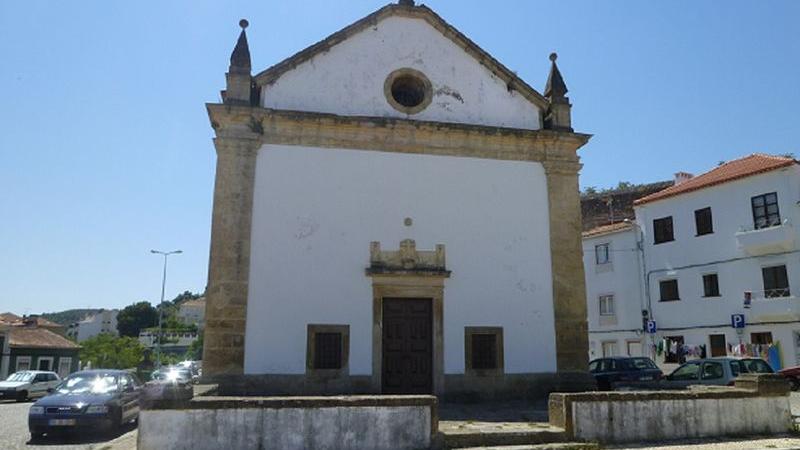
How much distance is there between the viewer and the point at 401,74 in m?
13.4

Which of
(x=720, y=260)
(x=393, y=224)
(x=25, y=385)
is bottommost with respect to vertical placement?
(x=25, y=385)

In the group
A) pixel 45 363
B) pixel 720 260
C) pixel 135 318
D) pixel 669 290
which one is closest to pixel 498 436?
pixel 720 260

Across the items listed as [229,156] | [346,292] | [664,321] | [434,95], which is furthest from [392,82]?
[664,321]

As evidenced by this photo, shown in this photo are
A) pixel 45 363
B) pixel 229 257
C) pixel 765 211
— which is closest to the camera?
pixel 229 257

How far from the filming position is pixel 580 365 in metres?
12.8

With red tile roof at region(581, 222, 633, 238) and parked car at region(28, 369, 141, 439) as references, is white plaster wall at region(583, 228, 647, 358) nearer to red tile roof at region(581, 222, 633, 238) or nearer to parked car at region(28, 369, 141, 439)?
red tile roof at region(581, 222, 633, 238)

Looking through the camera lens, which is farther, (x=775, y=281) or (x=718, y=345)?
(x=718, y=345)

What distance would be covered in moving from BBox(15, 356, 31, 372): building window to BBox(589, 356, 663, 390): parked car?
31.9 meters

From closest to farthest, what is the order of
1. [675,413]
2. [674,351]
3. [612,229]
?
[675,413], [674,351], [612,229]

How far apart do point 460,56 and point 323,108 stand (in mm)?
3378

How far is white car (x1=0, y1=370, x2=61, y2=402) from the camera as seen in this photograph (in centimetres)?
2120

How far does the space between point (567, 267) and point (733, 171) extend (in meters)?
15.2

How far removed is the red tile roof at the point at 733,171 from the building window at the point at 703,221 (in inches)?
38.2

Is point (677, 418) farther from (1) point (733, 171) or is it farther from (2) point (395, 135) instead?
(1) point (733, 171)
